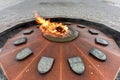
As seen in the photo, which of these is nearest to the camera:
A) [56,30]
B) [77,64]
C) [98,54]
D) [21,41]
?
[77,64]

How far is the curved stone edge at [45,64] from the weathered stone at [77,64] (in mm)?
572

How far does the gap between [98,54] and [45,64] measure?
1751 mm

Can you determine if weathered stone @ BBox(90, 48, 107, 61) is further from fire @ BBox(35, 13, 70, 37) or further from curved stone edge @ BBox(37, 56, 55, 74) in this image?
curved stone edge @ BBox(37, 56, 55, 74)

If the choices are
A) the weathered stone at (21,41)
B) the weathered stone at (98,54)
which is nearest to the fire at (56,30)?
the weathered stone at (21,41)

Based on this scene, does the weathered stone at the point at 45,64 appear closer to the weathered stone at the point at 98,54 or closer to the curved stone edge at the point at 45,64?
the curved stone edge at the point at 45,64

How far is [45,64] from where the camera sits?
5641 mm

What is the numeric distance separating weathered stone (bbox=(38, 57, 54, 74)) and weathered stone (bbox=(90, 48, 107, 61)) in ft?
4.45

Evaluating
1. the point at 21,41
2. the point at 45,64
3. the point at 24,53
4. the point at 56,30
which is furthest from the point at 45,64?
the point at 21,41

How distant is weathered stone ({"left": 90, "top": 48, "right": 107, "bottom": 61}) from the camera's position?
19.8 feet

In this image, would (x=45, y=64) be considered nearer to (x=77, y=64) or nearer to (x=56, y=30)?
(x=77, y=64)

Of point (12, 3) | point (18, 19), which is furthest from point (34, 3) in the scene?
point (18, 19)

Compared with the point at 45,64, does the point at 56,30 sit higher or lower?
higher

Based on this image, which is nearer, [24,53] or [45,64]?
[45,64]

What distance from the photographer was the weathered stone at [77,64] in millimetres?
5510
